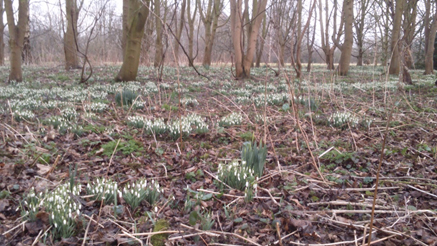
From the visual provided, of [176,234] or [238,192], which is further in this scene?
[238,192]

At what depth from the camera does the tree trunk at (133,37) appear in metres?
9.41

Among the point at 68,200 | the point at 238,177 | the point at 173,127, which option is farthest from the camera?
the point at 173,127

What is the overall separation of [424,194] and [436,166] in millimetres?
661

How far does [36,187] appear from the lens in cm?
262

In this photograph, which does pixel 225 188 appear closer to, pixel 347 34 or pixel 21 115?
pixel 21 115

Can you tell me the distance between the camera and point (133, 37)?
9719 millimetres

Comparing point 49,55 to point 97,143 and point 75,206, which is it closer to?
point 97,143

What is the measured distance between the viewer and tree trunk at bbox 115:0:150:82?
941 cm

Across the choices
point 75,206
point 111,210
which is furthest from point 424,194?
point 75,206

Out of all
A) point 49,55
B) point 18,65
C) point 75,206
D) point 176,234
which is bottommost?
point 176,234

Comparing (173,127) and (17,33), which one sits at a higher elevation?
(17,33)

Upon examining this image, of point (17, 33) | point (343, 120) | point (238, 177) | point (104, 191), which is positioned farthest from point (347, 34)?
point (104, 191)

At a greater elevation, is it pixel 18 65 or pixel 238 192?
pixel 18 65

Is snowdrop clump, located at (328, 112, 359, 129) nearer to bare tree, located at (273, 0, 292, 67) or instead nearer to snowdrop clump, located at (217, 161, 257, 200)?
bare tree, located at (273, 0, 292, 67)
